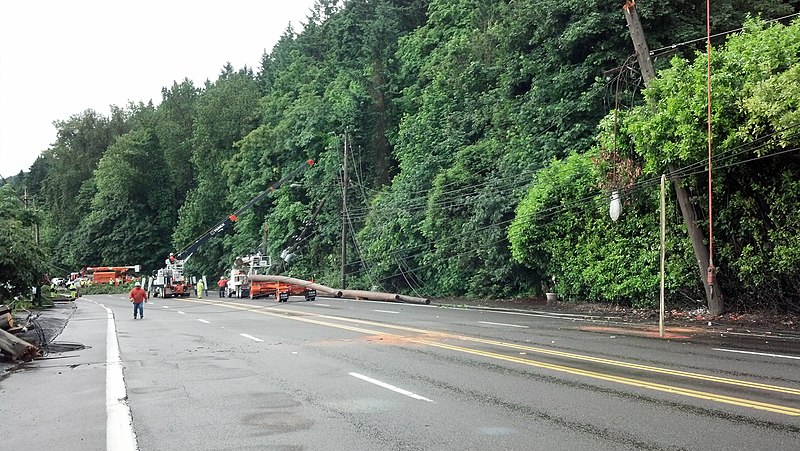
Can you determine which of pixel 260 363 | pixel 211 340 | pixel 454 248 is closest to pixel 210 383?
pixel 260 363

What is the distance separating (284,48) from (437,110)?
1784 inches

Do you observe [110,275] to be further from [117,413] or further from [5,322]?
[117,413]

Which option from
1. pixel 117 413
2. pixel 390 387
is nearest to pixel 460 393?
pixel 390 387

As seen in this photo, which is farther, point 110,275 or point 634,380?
point 110,275

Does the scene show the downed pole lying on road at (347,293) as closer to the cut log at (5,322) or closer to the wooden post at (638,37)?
the wooden post at (638,37)

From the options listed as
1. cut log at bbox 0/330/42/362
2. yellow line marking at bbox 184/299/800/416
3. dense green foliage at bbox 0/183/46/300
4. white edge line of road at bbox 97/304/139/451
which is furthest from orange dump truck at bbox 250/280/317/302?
white edge line of road at bbox 97/304/139/451

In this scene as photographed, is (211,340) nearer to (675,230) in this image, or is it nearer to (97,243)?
(675,230)

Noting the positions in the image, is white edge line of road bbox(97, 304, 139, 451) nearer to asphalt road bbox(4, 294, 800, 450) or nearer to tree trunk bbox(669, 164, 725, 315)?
asphalt road bbox(4, 294, 800, 450)

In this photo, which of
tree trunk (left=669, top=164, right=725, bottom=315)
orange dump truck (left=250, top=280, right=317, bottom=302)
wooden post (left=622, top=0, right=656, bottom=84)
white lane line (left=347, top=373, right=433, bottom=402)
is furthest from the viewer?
orange dump truck (left=250, top=280, right=317, bottom=302)

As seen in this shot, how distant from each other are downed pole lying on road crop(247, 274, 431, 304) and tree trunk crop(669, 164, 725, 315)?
17.1 m

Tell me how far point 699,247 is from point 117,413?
61.6 feet

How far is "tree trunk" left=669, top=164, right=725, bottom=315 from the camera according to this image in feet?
71.8

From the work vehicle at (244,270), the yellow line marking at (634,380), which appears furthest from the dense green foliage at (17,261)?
the work vehicle at (244,270)

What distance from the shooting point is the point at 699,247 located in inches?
866
